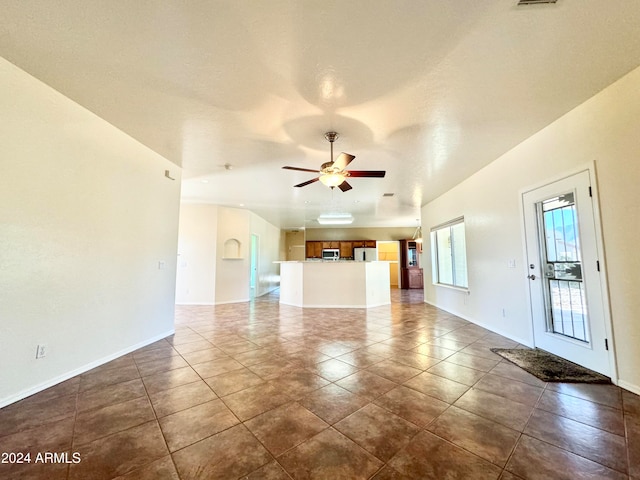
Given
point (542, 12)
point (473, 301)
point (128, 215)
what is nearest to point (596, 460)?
point (542, 12)

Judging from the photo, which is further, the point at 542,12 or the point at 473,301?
the point at 473,301

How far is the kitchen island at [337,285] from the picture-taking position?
634 cm

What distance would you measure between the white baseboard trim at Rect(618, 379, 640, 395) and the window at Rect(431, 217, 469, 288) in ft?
9.20

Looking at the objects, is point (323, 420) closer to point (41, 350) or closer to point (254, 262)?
point (41, 350)

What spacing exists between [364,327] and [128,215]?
12.4 feet

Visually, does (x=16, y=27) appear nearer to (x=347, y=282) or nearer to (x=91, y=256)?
(x=91, y=256)

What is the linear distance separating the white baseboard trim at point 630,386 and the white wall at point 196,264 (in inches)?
274

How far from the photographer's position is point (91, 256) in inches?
109

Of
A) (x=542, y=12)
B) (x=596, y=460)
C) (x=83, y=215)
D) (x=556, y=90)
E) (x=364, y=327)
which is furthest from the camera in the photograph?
(x=364, y=327)

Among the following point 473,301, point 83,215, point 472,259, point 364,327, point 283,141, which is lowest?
point 364,327

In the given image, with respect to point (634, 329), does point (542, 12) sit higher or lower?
higher

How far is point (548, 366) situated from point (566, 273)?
1.02 meters

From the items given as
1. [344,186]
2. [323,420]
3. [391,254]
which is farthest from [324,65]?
[391,254]

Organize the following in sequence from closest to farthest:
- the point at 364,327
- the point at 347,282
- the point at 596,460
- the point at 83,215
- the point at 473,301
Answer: the point at 596,460
the point at 83,215
the point at 364,327
the point at 473,301
the point at 347,282
